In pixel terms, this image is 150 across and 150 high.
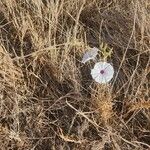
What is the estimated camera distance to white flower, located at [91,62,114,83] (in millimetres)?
1632

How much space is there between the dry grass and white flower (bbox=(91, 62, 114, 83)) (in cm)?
3

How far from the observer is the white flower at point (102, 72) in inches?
64.2

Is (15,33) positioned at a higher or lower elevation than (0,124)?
higher

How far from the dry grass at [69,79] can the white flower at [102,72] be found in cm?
3

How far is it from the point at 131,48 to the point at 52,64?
313 millimetres

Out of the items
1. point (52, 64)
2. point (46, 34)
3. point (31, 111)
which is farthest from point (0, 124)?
point (46, 34)

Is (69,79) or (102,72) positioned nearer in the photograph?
(102,72)

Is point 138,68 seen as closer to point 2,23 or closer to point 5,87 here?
point 5,87

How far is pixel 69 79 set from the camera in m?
1.79

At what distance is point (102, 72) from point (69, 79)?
18cm

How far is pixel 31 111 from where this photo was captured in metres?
1.73

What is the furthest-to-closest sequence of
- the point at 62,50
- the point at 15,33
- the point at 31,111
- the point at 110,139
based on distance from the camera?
the point at 15,33 < the point at 62,50 < the point at 31,111 < the point at 110,139

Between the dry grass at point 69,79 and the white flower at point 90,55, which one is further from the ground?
the white flower at point 90,55

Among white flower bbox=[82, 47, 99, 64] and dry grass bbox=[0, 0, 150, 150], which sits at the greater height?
white flower bbox=[82, 47, 99, 64]
